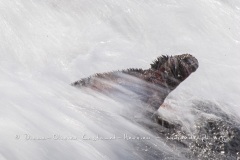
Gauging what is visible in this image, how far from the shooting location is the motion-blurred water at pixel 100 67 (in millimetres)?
4367

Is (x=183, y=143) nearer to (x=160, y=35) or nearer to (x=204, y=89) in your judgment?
(x=204, y=89)

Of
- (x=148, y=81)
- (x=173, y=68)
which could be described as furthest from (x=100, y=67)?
(x=173, y=68)

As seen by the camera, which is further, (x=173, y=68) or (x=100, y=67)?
(x=100, y=67)

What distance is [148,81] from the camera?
5.61 meters

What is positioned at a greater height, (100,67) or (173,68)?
(173,68)

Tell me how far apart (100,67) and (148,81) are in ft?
4.56

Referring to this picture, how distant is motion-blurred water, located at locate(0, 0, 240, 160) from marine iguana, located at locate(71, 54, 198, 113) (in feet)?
0.51

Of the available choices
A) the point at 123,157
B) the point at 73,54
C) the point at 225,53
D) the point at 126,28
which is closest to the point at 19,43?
the point at 73,54

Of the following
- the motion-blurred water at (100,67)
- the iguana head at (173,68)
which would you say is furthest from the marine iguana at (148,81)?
the motion-blurred water at (100,67)

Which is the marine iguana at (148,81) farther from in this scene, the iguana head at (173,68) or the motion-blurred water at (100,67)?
the motion-blurred water at (100,67)

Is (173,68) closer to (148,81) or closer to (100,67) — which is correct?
(148,81)

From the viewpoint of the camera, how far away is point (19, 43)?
6.40 meters

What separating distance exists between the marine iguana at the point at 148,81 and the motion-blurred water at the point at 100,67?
0.51ft

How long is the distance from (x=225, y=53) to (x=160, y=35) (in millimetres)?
1368
